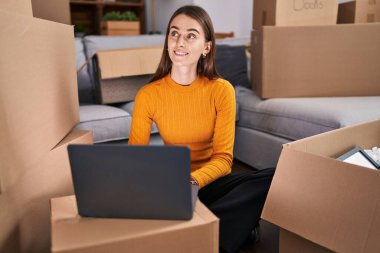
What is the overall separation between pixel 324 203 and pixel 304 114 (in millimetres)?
899

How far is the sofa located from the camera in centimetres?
159

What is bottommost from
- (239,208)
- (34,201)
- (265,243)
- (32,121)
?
(265,243)

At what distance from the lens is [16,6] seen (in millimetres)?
876

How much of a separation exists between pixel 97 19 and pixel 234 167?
2267 millimetres

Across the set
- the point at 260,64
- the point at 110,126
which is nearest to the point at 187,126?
the point at 110,126

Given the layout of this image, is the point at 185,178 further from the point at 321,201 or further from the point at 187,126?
the point at 187,126

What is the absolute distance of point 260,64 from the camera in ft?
6.16

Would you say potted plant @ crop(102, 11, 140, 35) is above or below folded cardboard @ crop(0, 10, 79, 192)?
above

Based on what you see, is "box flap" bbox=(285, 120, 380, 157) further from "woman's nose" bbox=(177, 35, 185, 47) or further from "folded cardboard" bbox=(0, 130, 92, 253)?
"folded cardboard" bbox=(0, 130, 92, 253)

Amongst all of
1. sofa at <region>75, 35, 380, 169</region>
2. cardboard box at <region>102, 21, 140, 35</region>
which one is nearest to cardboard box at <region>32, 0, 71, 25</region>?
sofa at <region>75, 35, 380, 169</region>

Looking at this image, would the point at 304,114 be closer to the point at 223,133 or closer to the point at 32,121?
the point at 223,133

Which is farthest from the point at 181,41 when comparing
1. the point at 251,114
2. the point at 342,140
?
the point at 251,114

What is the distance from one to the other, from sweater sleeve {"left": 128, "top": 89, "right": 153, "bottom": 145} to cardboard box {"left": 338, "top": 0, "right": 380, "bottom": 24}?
1.40 meters

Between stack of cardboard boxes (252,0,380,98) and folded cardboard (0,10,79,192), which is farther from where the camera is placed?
stack of cardboard boxes (252,0,380,98)
